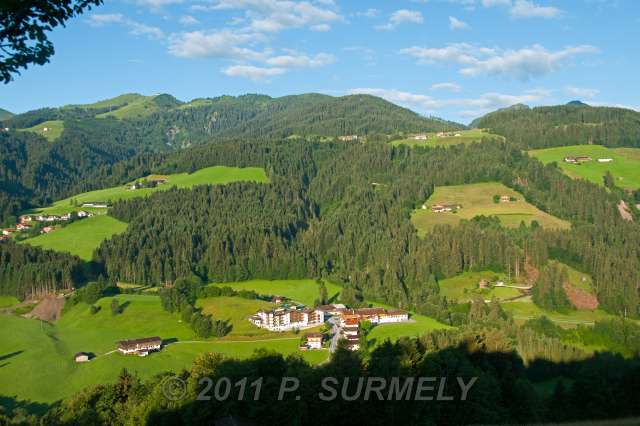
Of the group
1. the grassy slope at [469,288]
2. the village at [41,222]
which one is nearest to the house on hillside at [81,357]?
the grassy slope at [469,288]

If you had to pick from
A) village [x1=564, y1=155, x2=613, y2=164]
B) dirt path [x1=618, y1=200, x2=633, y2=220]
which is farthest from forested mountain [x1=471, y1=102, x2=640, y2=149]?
dirt path [x1=618, y1=200, x2=633, y2=220]

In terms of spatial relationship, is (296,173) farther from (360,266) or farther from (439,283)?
(439,283)

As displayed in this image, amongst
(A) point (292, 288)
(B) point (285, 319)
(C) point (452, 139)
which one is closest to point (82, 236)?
(A) point (292, 288)

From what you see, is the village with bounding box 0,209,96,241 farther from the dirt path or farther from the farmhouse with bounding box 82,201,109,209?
the dirt path

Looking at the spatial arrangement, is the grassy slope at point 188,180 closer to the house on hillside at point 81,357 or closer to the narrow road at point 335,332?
the narrow road at point 335,332

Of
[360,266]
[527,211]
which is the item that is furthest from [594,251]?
[360,266]
